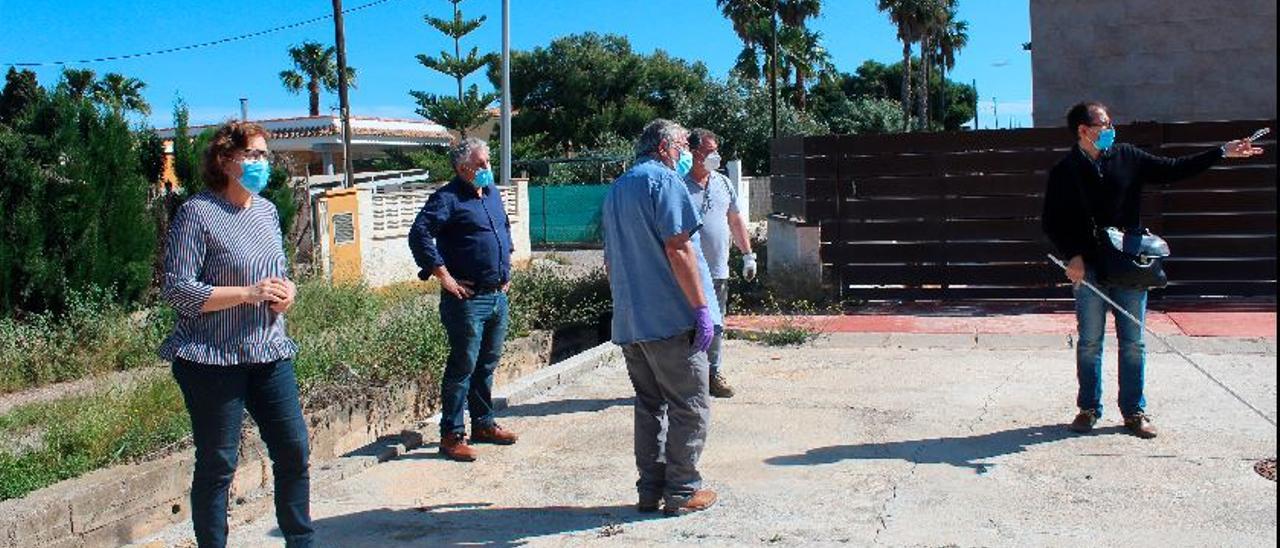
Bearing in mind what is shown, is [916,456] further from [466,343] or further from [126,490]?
[126,490]

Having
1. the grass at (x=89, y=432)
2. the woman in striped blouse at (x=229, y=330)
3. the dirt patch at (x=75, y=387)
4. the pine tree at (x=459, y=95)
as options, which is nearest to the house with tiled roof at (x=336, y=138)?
the pine tree at (x=459, y=95)

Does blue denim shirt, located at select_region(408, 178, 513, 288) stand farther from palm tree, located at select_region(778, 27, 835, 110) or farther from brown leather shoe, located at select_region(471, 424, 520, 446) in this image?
palm tree, located at select_region(778, 27, 835, 110)

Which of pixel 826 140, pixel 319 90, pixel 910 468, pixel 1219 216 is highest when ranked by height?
pixel 319 90

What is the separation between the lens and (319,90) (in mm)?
49875

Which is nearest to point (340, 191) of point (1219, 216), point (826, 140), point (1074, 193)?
point (826, 140)

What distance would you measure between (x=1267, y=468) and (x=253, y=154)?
4.61 m

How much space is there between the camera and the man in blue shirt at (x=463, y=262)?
20.7ft

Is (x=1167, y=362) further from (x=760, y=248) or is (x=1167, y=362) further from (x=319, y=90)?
(x=319, y=90)

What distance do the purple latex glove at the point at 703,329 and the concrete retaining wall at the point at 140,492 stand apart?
226 cm

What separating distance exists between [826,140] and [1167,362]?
4495mm

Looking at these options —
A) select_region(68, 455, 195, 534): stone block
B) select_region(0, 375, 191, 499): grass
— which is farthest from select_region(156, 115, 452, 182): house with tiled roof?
select_region(68, 455, 195, 534): stone block

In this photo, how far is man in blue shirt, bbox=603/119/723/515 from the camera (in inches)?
203

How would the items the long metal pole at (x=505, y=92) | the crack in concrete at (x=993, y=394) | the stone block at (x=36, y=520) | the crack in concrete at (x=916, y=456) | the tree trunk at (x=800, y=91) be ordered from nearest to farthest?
the stone block at (x=36, y=520)
the crack in concrete at (x=916, y=456)
the crack in concrete at (x=993, y=394)
the long metal pole at (x=505, y=92)
the tree trunk at (x=800, y=91)

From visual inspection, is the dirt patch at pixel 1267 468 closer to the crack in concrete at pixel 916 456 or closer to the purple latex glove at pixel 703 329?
the crack in concrete at pixel 916 456
